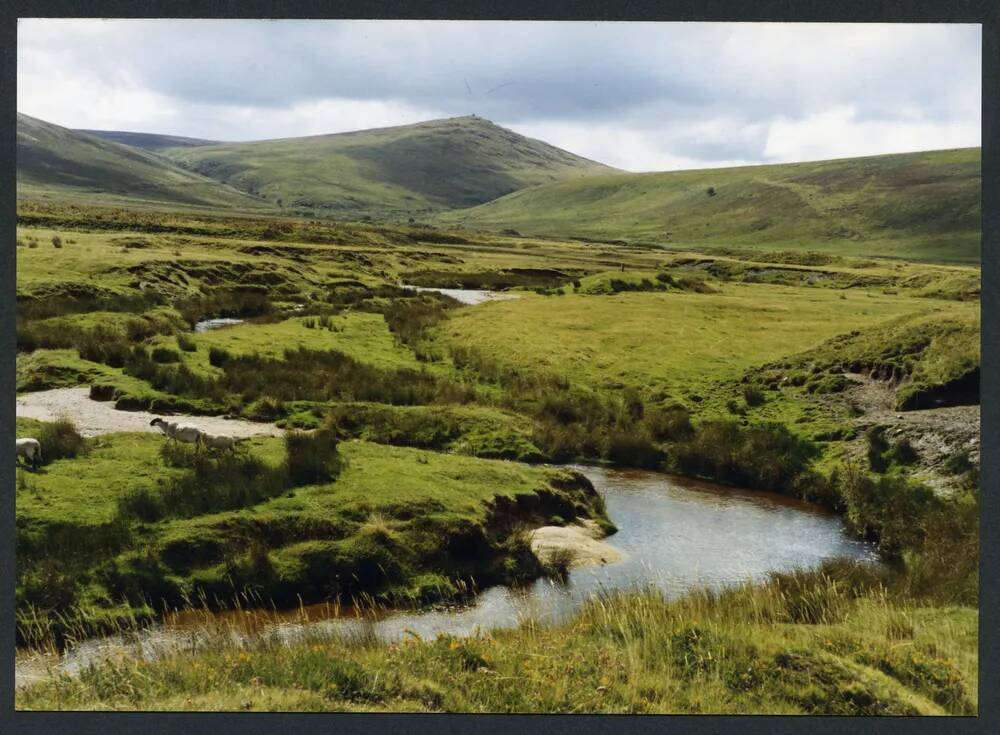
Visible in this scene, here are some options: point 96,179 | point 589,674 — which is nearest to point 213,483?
point 589,674

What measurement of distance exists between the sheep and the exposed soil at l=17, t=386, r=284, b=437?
1.01 meters

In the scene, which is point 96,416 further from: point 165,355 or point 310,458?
point 310,458

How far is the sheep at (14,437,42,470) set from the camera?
1106cm

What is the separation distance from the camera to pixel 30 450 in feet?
36.5

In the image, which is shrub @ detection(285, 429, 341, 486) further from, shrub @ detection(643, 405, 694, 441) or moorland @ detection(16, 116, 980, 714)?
shrub @ detection(643, 405, 694, 441)

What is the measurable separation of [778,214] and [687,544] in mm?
42524

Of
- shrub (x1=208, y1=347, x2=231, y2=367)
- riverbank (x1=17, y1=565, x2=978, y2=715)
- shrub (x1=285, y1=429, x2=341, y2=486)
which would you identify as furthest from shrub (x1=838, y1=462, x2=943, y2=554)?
shrub (x1=208, y1=347, x2=231, y2=367)

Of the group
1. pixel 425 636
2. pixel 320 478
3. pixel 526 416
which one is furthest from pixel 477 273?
pixel 425 636

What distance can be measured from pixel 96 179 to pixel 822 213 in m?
155

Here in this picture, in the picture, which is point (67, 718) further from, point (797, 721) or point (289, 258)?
point (289, 258)

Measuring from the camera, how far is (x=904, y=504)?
1252 cm

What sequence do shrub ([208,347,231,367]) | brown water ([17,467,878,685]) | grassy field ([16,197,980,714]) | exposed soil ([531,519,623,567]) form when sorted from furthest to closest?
1. shrub ([208,347,231,367])
2. exposed soil ([531,519,623,567])
3. brown water ([17,467,878,685])
4. grassy field ([16,197,980,714])

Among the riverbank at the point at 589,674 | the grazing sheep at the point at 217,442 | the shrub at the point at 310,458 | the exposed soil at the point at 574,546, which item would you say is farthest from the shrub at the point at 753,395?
the grazing sheep at the point at 217,442

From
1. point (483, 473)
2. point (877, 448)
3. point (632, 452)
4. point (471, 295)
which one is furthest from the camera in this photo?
point (471, 295)
